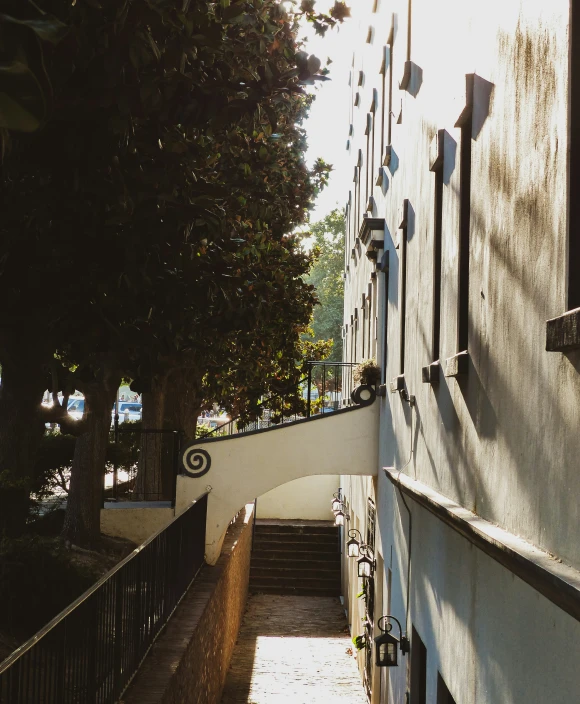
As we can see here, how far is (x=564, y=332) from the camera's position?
11.6 feet

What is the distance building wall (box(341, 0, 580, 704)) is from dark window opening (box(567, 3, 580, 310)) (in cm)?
4

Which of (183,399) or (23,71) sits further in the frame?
(183,399)

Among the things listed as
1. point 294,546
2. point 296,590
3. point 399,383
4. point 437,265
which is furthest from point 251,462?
point 294,546

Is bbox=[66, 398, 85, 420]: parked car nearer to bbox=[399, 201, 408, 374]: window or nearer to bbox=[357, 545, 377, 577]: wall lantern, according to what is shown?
bbox=[399, 201, 408, 374]: window

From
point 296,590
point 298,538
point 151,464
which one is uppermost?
point 151,464

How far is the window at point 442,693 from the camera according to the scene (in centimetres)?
661

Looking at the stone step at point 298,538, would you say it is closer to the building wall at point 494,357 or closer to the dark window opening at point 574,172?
the building wall at point 494,357

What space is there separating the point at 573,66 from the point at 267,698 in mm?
11870

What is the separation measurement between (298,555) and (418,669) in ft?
57.5

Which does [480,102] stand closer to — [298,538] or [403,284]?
[403,284]

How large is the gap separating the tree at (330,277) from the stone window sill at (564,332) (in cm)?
5802

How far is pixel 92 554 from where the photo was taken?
12734 mm

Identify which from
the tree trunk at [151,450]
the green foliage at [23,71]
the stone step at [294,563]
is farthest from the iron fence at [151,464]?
the green foliage at [23,71]

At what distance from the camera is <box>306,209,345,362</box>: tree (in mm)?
62375
